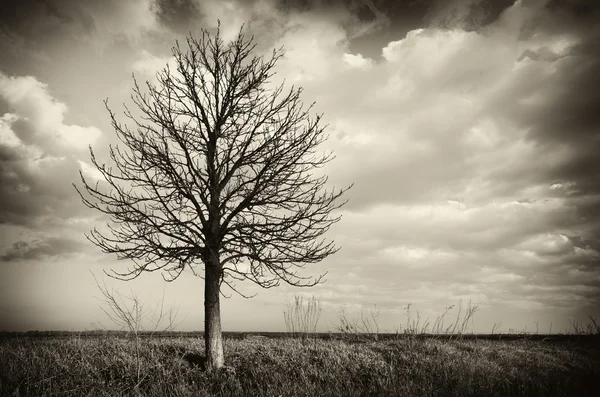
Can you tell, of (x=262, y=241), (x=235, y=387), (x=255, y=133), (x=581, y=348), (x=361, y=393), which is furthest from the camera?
(x=581, y=348)

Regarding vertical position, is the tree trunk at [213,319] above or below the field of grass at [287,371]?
above

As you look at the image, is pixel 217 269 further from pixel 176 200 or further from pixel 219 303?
pixel 176 200

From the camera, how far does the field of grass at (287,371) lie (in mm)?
5703

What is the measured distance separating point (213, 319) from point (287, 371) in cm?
183

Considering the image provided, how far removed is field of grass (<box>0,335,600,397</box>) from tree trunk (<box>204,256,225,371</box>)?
0.89 feet

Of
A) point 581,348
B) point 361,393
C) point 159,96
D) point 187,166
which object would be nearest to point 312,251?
point 361,393

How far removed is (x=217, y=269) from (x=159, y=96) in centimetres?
412

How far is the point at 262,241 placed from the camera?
278 inches

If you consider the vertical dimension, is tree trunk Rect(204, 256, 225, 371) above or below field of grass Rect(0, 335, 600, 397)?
above

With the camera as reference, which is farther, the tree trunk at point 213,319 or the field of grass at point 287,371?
the tree trunk at point 213,319

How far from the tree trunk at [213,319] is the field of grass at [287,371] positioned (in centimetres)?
27

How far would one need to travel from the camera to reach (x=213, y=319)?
279 inches

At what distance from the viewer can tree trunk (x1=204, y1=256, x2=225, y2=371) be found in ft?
23.0

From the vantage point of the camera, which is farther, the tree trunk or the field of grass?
the tree trunk
